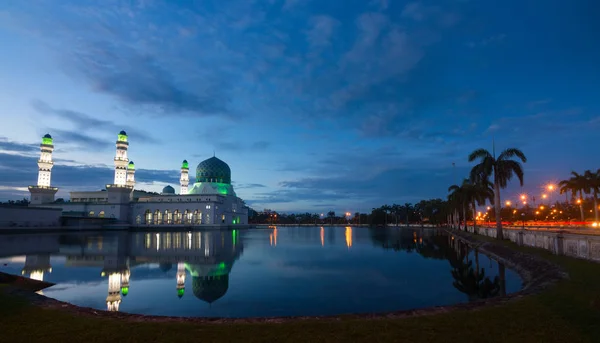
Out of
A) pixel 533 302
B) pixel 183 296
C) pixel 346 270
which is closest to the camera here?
pixel 533 302

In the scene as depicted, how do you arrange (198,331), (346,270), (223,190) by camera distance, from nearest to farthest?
(198,331)
(346,270)
(223,190)

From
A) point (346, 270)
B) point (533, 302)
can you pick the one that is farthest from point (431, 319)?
point (346, 270)

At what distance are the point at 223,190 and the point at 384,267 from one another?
340ft

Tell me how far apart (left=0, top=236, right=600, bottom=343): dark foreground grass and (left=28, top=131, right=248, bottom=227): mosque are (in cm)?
9701

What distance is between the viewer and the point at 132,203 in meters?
114

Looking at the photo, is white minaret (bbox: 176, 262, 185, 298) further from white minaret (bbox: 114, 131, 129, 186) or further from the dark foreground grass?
white minaret (bbox: 114, 131, 129, 186)

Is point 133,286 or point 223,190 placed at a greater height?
point 223,190

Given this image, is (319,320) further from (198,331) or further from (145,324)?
(145,324)

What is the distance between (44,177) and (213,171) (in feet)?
156

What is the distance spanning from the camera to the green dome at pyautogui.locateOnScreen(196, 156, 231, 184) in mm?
124375

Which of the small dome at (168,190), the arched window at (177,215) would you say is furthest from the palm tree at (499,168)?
the small dome at (168,190)

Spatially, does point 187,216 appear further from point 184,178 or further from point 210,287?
point 210,287

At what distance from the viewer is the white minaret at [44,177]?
334ft

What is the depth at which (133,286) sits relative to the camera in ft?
62.8
